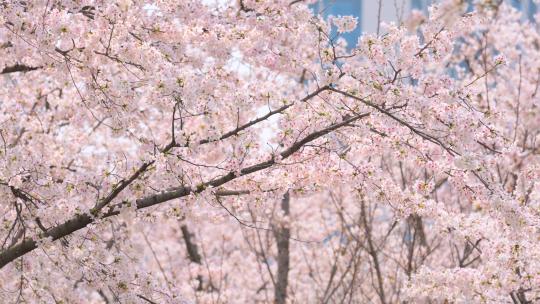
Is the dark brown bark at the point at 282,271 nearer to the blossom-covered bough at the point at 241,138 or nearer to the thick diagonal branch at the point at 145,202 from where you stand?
the blossom-covered bough at the point at 241,138

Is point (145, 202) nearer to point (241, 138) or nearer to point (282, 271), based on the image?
point (241, 138)

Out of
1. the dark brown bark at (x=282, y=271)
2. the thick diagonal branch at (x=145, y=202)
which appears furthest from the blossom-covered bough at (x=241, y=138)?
the dark brown bark at (x=282, y=271)

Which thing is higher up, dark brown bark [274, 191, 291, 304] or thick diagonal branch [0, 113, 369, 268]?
dark brown bark [274, 191, 291, 304]

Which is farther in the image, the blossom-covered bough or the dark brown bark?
the dark brown bark

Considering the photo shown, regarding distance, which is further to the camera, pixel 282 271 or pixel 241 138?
pixel 282 271

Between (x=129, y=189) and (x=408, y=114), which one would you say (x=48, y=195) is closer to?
(x=129, y=189)

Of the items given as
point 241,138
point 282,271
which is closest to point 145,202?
point 241,138

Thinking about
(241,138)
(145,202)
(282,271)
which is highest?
(282,271)

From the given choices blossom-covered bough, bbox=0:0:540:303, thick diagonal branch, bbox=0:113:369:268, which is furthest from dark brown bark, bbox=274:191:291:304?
thick diagonal branch, bbox=0:113:369:268

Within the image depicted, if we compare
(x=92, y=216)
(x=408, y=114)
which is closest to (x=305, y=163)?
(x=408, y=114)

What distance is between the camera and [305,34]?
6078 mm

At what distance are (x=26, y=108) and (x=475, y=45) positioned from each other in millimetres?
10084

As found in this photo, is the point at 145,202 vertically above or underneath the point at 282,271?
underneath

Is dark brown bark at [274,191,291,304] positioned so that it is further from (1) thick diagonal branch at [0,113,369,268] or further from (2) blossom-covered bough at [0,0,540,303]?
(1) thick diagonal branch at [0,113,369,268]
